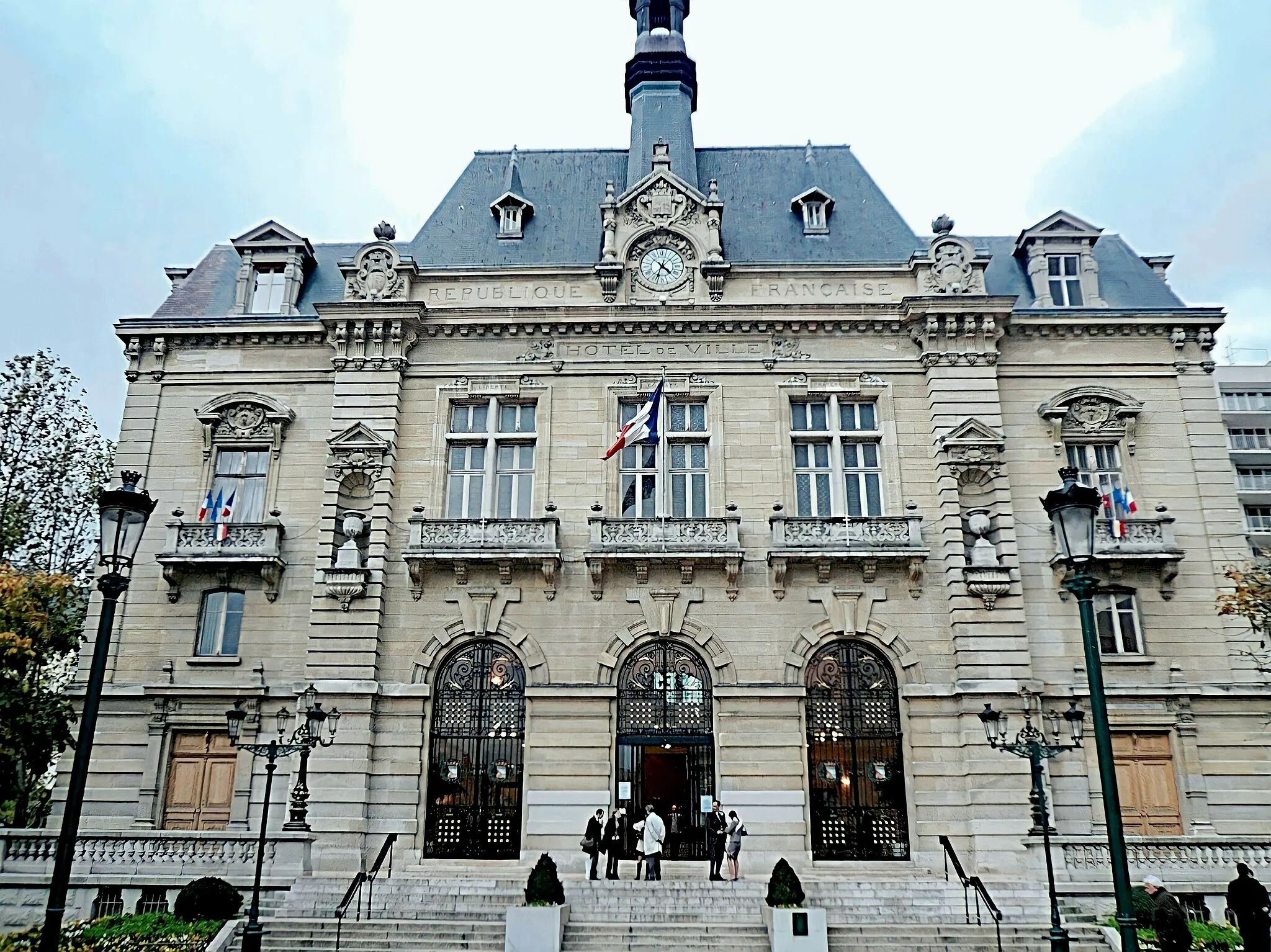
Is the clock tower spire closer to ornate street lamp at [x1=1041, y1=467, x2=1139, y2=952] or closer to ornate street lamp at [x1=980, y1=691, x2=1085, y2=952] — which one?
ornate street lamp at [x1=980, y1=691, x2=1085, y2=952]

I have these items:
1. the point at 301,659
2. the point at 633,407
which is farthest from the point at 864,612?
the point at 301,659

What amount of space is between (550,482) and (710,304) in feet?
20.4

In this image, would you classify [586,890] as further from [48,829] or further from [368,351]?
[368,351]

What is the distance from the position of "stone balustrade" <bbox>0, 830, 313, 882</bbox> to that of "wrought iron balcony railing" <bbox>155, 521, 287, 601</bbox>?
20.5 ft

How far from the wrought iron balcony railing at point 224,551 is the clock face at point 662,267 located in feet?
37.2

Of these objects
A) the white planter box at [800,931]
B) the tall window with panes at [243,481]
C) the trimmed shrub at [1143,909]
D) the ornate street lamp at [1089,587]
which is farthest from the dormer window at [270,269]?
the trimmed shrub at [1143,909]

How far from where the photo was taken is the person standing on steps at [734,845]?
2064cm

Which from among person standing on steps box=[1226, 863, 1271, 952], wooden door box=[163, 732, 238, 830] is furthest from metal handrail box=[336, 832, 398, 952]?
person standing on steps box=[1226, 863, 1271, 952]

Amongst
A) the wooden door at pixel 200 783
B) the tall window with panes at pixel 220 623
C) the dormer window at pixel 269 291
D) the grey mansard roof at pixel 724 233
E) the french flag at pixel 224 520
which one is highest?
the grey mansard roof at pixel 724 233

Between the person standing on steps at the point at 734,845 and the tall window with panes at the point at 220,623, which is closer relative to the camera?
the person standing on steps at the point at 734,845

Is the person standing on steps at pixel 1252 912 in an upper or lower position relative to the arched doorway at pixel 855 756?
lower

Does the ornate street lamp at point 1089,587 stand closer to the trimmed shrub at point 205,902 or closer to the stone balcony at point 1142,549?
the stone balcony at point 1142,549

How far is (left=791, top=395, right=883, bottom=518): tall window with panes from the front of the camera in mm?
24812

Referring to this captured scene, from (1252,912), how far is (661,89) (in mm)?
27128
